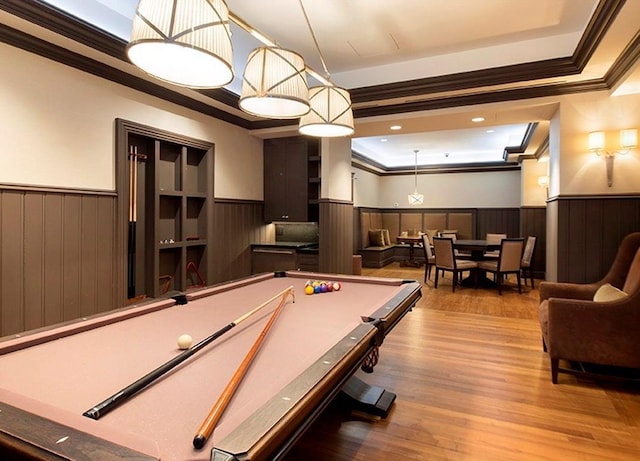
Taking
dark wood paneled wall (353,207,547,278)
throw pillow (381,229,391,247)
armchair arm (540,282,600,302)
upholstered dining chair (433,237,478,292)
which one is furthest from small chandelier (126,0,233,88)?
throw pillow (381,229,391,247)

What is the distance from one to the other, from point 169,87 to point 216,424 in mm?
3968

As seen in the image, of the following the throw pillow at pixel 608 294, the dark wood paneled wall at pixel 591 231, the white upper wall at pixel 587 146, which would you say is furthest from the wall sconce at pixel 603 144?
the throw pillow at pixel 608 294

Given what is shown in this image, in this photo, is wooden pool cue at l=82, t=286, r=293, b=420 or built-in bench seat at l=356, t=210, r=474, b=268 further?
built-in bench seat at l=356, t=210, r=474, b=268

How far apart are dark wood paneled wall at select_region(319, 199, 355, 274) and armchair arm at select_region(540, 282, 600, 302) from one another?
268cm

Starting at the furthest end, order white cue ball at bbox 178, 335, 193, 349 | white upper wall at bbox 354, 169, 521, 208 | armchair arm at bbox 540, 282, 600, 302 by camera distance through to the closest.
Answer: white upper wall at bbox 354, 169, 521, 208
armchair arm at bbox 540, 282, 600, 302
white cue ball at bbox 178, 335, 193, 349

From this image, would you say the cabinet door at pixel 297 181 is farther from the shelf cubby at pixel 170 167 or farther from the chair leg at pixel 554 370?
the chair leg at pixel 554 370

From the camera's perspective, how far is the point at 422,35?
355cm

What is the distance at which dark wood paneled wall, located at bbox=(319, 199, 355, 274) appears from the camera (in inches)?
206

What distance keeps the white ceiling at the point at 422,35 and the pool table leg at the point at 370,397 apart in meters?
2.97

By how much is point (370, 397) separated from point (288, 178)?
387 centimetres

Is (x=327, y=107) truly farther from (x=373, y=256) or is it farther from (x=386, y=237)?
(x=386, y=237)

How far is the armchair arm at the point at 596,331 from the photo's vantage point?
261cm

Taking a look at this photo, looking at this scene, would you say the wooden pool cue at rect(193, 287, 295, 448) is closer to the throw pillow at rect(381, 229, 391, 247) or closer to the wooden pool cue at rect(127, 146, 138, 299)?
the wooden pool cue at rect(127, 146, 138, 299)

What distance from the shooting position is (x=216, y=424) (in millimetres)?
930
